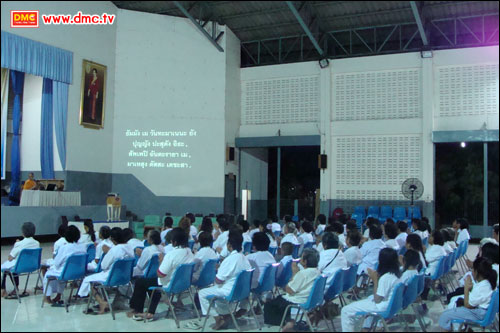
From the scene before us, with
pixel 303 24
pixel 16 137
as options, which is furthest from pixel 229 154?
pixel 16 137

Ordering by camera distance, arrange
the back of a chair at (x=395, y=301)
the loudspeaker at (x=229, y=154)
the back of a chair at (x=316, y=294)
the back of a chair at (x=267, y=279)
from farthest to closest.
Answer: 1. the loudspeaker at (x=229, y=154)
2. the back of a chair at (x=267, y=279)
3. the back of a chair at (x=316, y=294)
4. the back of a chair at (x=395, y=301)

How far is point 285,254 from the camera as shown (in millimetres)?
6422

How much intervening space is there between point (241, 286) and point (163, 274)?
98cm

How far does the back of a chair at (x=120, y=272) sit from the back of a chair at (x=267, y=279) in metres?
1.62

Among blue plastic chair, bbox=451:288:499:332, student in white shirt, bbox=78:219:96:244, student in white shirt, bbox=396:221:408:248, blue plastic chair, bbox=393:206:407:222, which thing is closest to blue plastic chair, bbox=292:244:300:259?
student in white shirt, bbox=396:221:408:248

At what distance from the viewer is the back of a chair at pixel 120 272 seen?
19.6ft

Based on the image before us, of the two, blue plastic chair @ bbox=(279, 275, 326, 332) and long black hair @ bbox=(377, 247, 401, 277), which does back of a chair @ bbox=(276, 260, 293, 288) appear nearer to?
blue plastic chair @ bbox=(279, 275, 326, 332)

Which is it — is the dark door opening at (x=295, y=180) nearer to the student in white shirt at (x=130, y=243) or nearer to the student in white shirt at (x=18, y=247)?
the student in white shirt at (x=130, y=243)

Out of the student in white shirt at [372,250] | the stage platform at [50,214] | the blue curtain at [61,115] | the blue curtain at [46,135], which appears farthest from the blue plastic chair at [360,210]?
the blue curtain at [46,135]

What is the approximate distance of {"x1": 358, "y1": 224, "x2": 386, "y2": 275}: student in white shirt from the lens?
278 inches

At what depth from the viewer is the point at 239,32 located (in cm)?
1853

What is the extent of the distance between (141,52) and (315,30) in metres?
6.39

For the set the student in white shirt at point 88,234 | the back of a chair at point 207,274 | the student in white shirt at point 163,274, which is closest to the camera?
the student in white shirt at point 163,274

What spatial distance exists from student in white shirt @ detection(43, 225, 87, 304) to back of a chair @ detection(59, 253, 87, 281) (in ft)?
0.44
